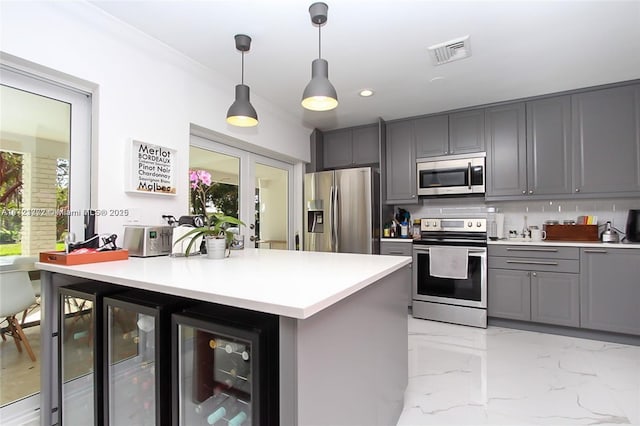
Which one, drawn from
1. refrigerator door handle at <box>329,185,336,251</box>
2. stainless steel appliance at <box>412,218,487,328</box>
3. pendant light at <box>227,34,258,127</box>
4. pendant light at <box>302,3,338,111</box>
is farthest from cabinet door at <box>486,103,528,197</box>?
pendant light at <box>227,34,258,127</box>

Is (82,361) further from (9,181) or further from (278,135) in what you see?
(278,135)

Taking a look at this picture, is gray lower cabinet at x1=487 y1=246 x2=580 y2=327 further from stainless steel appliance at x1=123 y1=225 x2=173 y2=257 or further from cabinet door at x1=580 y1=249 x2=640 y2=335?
stainless steel appliance at x1=123 y1=225 x2=173 y2=257

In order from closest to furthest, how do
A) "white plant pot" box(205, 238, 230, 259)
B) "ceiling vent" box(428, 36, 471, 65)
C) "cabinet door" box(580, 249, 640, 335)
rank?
"white plant pot" box(205, 238, 230, 259) < "ceiling vent" box(428, 36, 471, 65) < "cabinet door" box(580, 249, 640, 335)

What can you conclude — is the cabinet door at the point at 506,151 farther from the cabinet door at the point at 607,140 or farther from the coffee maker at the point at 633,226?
the coffee maker at the point at 633,226

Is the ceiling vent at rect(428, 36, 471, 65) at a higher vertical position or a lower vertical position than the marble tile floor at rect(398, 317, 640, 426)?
higher

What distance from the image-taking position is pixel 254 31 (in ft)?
7.11

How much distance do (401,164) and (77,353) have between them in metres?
3.51

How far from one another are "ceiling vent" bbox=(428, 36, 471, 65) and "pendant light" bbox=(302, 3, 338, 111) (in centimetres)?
96

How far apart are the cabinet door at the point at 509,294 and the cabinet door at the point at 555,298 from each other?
2.3 inches

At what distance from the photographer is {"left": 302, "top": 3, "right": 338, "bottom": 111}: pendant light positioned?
1704mm

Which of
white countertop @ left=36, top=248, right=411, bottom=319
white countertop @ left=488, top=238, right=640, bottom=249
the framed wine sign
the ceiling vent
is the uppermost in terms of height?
the ceiling vent

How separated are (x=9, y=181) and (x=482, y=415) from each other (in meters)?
2.98

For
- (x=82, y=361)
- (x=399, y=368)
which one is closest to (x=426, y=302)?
(x=399, y=368)

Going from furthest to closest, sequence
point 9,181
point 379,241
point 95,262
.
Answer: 1. point 379,241
2. point 9,181
3. point 95,262
